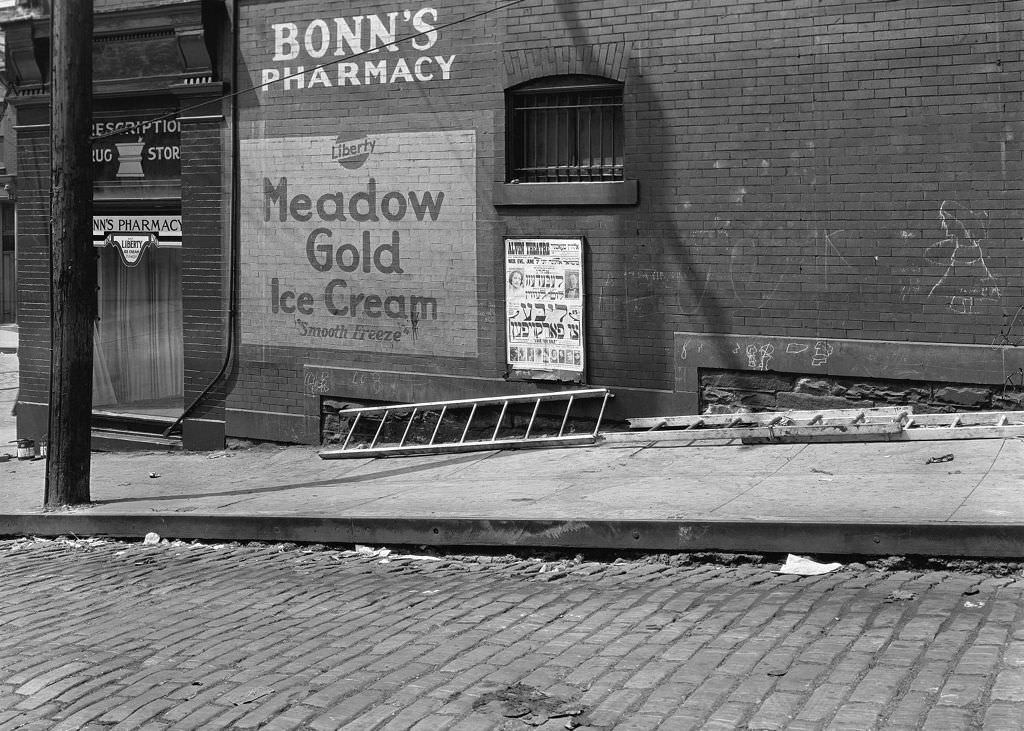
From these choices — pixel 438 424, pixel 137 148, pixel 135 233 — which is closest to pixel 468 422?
pixel 438 424

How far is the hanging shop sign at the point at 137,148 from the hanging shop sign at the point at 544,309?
4.76 metres

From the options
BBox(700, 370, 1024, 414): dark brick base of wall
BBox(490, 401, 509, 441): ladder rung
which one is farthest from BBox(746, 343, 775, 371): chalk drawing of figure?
BBox(490, 401, 509, 441): ladder rung

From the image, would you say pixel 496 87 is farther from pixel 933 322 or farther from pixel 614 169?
pixel 933 322

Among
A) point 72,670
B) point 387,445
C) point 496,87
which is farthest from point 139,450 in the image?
point 72,670

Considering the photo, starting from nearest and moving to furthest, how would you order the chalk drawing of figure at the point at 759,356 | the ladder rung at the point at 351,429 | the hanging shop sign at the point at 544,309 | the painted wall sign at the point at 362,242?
the chalk drawing of figure at the point at 759,356 < the hanging shop sign at the point at 544,309 < the painted wall sign at the point at 362,242 < the ladder rung at the point at 351,429

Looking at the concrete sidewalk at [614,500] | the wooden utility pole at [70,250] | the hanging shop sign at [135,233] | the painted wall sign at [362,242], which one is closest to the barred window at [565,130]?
the painted wall sign at [362,242]

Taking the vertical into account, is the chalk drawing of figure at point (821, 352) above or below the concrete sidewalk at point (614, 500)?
above

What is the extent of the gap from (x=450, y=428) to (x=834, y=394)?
3.95 metres

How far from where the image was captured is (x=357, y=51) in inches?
496

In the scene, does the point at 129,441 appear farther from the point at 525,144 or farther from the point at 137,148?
the point at 525,144

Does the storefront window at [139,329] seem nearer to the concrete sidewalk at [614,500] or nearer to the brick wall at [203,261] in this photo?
the brick wall at [203,261]

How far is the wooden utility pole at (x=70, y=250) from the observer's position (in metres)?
10.1

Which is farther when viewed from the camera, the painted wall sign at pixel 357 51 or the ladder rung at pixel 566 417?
the painted wall sign at pixel 357 51

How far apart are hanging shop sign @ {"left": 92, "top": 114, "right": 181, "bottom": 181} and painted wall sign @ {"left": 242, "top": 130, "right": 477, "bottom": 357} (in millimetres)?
1375
